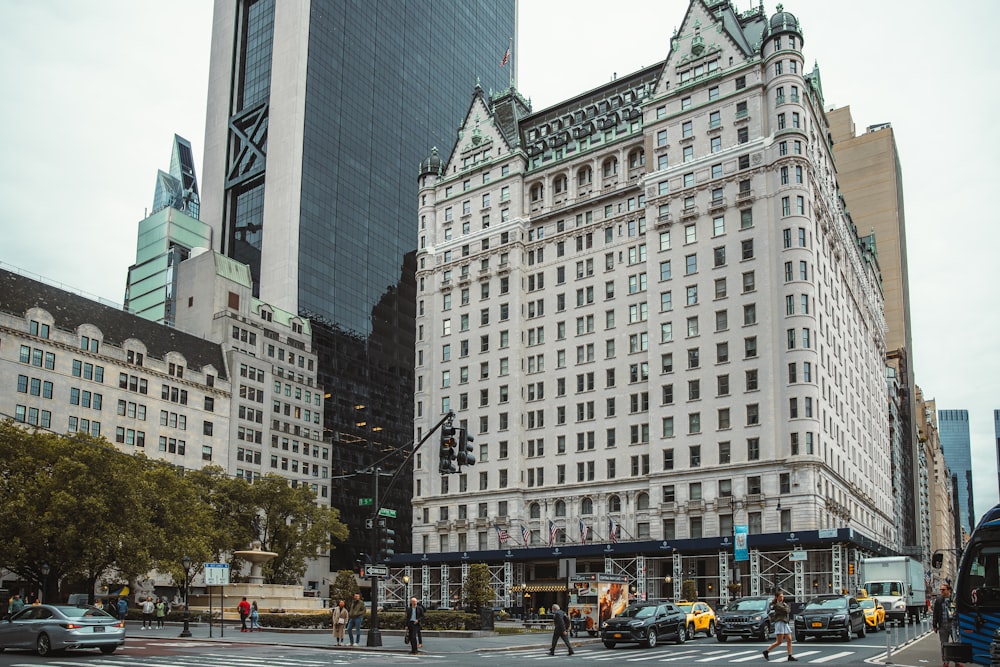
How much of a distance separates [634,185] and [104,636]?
76.4 m

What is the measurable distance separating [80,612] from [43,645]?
1.58m

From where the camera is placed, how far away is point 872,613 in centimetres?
5188

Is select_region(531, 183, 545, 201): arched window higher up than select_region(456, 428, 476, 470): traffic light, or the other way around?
select_region(531, 183, 545, 201): arched window

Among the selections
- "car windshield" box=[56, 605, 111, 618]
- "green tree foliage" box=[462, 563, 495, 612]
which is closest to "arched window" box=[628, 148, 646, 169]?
"green tree foliage" box=[462, 563, 495, 612]

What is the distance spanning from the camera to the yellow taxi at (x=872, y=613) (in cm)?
5147

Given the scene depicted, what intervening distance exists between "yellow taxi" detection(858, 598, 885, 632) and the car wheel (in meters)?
38.5

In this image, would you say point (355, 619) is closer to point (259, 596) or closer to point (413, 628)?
point (413, 628)

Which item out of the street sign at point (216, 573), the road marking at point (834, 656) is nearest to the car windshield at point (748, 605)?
the road marking at point (834, 656)

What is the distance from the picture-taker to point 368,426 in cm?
15750

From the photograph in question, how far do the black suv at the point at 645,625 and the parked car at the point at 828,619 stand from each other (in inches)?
207

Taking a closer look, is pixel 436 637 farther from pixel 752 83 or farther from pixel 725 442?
pixel 752 83

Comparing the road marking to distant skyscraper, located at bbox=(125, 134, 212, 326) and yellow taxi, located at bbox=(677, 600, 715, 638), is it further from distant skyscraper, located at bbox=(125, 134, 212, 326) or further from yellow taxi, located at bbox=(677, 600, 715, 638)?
distant skyscraper, located at bbox=(125, 134, 212, 326)

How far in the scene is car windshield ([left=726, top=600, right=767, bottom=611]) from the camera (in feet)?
144

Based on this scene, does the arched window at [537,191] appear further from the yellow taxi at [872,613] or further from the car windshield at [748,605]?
the car windshield at [748,605]
